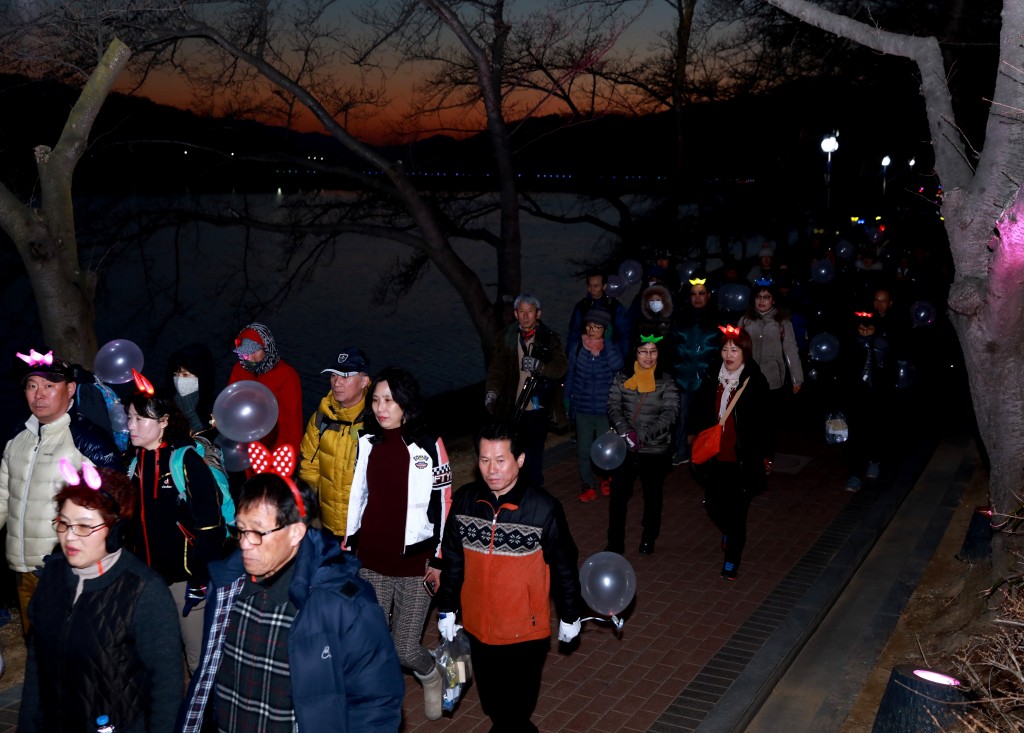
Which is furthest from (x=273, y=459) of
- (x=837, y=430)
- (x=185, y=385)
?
(x=837, y=430)

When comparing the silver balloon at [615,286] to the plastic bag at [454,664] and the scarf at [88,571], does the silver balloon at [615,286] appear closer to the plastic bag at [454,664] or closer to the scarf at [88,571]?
the plastic bag at [454,664]

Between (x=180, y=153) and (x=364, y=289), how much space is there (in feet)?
137

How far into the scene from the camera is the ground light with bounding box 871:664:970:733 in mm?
4812

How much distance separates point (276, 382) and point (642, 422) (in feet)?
9.11

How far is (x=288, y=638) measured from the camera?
11.2 feet

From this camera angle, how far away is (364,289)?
56.1 meters

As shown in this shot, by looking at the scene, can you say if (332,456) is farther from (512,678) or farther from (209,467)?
(512,678)

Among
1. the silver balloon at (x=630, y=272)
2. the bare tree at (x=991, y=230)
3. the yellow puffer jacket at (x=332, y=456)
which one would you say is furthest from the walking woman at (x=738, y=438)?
the silver balloon at (x=630, y=272)

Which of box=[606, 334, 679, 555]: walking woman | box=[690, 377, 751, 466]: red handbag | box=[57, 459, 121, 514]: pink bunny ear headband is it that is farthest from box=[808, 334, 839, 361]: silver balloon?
box=[57, 459, 121, 514]: pink bunny ear headband

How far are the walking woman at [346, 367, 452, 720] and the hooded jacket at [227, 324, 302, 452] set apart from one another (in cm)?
199

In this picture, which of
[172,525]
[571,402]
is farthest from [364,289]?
[172,525]

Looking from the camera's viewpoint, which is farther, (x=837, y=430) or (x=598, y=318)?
(x=837, y=430)

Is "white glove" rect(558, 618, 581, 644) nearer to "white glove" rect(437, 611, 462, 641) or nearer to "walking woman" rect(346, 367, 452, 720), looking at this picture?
"white glove" rect(437, 611, 462, 641)

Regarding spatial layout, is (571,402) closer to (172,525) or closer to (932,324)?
(172,525)
